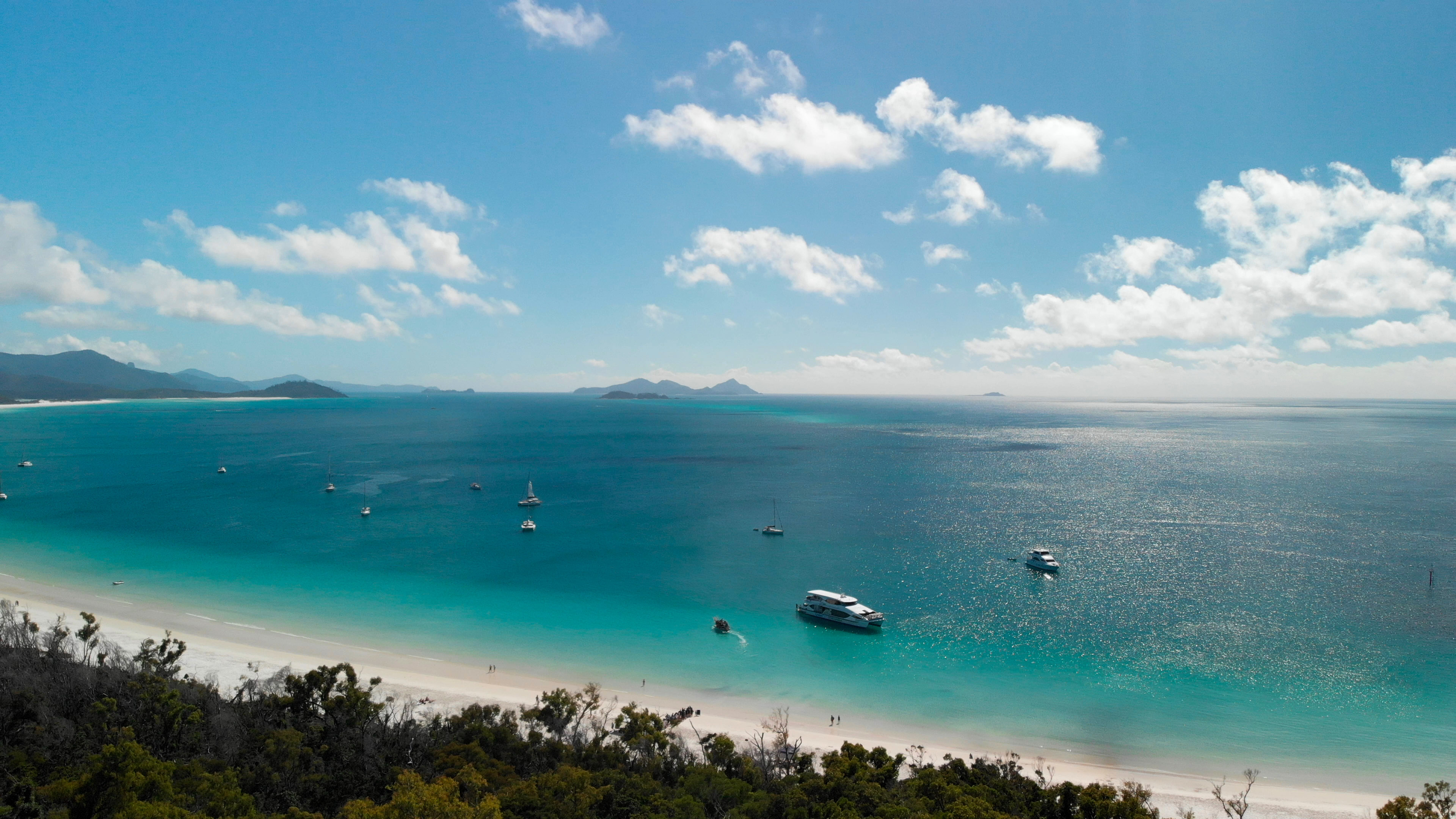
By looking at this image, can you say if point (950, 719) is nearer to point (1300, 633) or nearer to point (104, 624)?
point (1300, 633)

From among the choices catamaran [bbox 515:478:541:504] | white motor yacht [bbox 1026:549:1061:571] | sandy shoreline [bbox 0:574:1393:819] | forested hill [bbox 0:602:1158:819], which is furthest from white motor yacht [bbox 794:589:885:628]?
catamaran [bbox 515:478:541:504]

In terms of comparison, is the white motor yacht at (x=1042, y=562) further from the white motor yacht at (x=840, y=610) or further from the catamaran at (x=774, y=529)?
the catamaran at (x=774, y=529)

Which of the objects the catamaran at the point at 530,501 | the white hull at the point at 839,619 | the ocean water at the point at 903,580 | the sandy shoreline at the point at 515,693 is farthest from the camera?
the catamaran at the point at 530,501

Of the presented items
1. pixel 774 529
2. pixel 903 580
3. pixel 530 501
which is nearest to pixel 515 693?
pixel 903 580

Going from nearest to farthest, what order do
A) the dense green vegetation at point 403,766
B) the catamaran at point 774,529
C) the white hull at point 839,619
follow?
the dense green vegetation at point 403,766 < the white hull at point 839,619 < the catamaran at point 774,529

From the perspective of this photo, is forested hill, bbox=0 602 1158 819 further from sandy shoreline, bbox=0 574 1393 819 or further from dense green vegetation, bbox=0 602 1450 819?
sandy shoreline, bbox=0 574 1393 819

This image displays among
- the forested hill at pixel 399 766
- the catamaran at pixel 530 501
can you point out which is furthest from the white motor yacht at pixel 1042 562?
the catamaran at pixel 530 501

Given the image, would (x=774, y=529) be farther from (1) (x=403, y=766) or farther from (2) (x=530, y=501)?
(1) (x=403, y=766)
